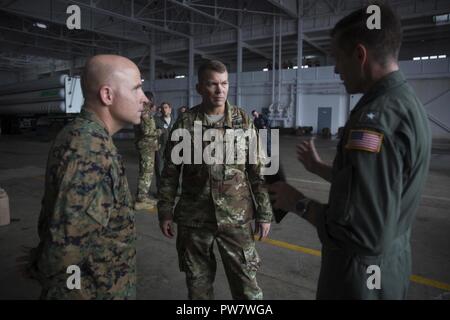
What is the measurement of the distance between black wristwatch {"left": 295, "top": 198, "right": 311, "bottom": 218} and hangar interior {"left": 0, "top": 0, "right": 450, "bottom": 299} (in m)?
1.22

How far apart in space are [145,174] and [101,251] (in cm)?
416

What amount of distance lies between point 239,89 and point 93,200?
73.4ft

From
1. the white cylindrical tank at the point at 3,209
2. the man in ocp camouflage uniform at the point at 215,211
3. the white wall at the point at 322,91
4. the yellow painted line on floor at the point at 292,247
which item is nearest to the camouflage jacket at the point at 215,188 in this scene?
the man in ocp camouflage uniform at the point at 215,211

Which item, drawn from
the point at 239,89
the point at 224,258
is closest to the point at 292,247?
the point at 224,258

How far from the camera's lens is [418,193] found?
129 cm

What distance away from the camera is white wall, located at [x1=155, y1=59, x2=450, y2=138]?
56.9 ft

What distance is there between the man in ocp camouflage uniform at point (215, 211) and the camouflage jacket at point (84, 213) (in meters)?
0.76

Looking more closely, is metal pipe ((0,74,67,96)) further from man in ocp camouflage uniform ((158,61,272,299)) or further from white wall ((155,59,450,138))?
man in ocp camouflage uniform ((158,61,272,299))

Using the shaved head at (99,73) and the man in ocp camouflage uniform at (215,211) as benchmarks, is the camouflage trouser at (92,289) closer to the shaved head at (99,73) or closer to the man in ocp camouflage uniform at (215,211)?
the man in ocp camouflage uniform at (215,211)

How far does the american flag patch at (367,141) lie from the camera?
1.14 m

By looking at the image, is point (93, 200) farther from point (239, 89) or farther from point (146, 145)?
point (239, 89)

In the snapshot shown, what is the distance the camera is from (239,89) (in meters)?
23.0

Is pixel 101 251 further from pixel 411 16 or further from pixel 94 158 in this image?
pixel 411 16

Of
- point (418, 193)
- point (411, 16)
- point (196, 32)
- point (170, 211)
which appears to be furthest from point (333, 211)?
point (196, 32)
